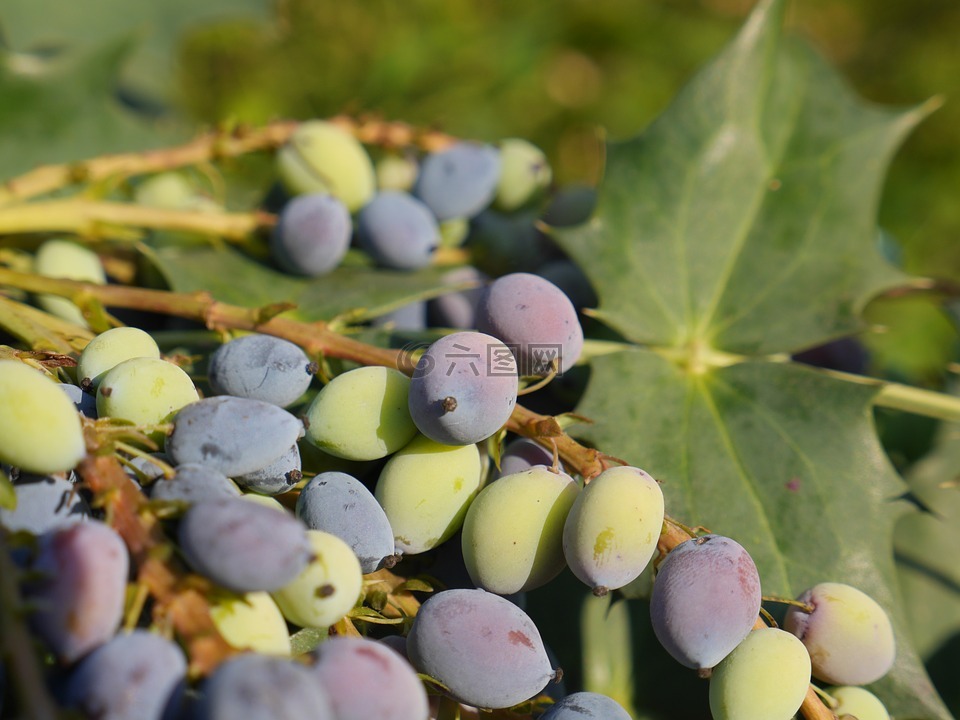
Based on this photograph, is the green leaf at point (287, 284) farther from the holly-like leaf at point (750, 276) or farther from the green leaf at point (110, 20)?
the green leaf at point (110, 20)

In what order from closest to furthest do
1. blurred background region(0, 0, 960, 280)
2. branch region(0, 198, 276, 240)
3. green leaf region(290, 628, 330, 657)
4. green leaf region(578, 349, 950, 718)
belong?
green leaf region(290, 628, 330, 657), green leaf region(578, 349, 950, 718), branch region(0, 198, 276, 240), blurred background region(0, 0, 960, 280)

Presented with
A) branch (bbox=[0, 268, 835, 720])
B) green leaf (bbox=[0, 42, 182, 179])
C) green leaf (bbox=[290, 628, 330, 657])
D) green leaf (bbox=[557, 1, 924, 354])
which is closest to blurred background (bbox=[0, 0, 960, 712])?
green leaf (bbox=[0, 42, 182, 179])

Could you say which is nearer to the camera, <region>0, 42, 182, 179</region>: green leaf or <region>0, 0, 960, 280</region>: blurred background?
<region>0, 42, 182, 179</region>: green leaf

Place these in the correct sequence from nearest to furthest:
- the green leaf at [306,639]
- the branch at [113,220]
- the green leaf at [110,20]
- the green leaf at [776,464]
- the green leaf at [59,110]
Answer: the green leaf at [306,639] < the green leaf at [776,464] < the branch at [113,220] < the green leaf at [59,110] < the green leaf at [110,20]

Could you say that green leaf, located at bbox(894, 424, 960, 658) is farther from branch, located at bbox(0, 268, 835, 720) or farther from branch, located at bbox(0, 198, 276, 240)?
branch, located at bbox(0, 198, 276, 240)

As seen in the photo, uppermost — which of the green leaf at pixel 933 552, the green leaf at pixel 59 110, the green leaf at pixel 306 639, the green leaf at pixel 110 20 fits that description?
the green leaf at pixel 110 20

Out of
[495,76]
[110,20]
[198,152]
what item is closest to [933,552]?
[198,152]

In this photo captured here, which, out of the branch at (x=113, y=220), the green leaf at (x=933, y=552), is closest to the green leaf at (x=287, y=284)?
the branch at (x=113, y=220)

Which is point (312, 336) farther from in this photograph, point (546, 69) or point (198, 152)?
point (546, 69)
